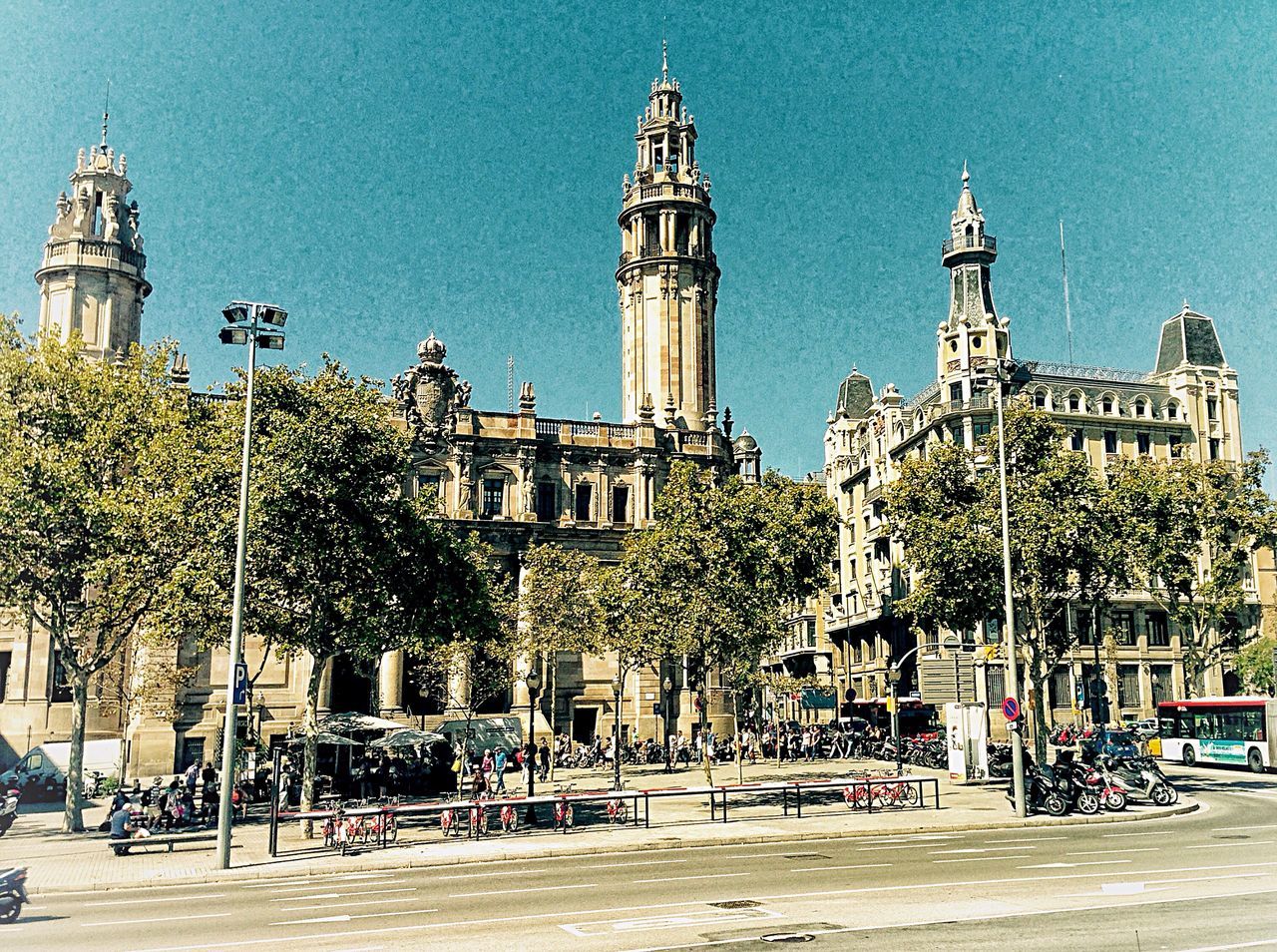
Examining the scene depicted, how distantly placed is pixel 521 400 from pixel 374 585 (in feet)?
114

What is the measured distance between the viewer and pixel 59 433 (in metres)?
34.8

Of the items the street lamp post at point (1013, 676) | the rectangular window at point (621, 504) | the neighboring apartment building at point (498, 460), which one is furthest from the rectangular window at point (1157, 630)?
the street lamp post at point (1013, 676)

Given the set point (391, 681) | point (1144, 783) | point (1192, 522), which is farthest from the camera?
point (391, 681)

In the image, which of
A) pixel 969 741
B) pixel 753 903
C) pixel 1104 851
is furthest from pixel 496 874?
pixel 969 741

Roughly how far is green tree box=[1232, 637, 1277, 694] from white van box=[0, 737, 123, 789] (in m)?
64.6

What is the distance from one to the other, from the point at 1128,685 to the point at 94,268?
6965cm

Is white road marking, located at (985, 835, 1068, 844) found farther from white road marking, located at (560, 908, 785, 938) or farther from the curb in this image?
white road marking, located at (560, 908, 785, 938)

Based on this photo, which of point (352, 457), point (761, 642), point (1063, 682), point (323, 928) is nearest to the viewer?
point (323, 928)

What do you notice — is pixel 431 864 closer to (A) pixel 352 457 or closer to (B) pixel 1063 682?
(A) pixel 352 457

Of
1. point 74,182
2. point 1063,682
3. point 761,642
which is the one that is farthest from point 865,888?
point 74,182

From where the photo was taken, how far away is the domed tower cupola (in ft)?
255

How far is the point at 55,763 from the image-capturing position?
4894 cm

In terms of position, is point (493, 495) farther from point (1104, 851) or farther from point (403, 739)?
point (1104, 851)

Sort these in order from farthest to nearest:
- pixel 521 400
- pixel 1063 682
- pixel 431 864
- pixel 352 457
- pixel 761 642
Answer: pixel 1063 682 → pixel 521 400 → pixel 761 642 → pixel 352 457 → pixel 431 864
